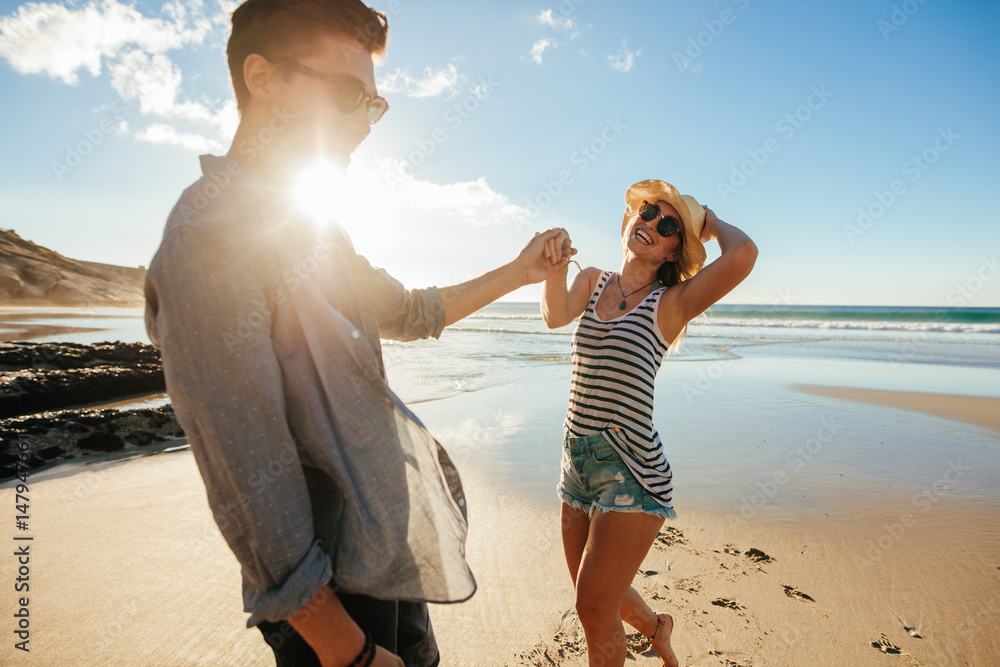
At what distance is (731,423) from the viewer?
730 centimetres

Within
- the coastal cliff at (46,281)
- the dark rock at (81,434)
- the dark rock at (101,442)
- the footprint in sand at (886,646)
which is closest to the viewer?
the footprint in sand at (886,646)

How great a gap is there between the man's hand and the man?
106cm

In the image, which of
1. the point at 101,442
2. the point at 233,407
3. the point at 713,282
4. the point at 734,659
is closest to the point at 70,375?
the point at 101,442

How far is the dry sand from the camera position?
9.23 ft

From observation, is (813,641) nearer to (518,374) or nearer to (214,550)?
(214,550)

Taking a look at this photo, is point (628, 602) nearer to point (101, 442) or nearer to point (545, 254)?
point (545, 254)

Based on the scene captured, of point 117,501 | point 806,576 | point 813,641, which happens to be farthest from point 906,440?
point 117,501

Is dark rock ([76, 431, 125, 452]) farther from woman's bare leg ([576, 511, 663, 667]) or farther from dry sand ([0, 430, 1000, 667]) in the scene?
woman's bare leg ([576, 511, 663, 667])

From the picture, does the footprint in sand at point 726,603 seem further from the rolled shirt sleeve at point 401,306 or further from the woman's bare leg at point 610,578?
the rolled shirt sleeve at point 401,306

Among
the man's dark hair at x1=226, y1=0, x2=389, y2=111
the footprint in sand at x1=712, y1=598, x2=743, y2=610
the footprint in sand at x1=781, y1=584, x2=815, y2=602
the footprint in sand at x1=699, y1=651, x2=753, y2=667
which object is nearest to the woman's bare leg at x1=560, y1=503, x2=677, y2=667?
the footprint in sand at x1=699, y1=651, x2=753, y2=667

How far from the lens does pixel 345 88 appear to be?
139 centimetres

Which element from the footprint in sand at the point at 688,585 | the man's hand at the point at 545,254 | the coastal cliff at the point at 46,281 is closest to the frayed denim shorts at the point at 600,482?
the man's hand at the point at 545,254

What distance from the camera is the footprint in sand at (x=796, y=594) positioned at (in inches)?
130

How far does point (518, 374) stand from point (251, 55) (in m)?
10.8
